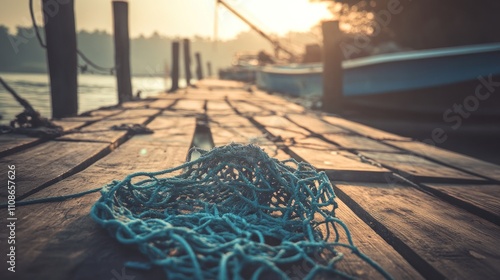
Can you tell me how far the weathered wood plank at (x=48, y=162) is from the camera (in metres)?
1.58

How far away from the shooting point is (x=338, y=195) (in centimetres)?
179

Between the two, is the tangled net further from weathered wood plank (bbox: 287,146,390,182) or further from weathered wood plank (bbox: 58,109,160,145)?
weathered wood plank (bbox: 58,109,160,145)

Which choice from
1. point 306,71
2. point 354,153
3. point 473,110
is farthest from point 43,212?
point 306,71

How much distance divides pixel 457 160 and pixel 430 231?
1966 millimetres

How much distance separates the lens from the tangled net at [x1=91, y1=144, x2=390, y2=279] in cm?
96

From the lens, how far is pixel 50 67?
14.1 feet

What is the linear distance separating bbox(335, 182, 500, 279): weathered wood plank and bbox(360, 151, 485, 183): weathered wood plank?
13.4 inches

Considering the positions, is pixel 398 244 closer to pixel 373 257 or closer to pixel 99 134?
pixel 373 257

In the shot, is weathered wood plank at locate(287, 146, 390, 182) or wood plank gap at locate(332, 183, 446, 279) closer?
wood plank gap at locate(332, 183, 446, 279)

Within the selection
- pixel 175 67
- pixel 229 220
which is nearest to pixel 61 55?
pixel 229 220

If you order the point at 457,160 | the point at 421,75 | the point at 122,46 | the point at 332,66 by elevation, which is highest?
the point at 122,46

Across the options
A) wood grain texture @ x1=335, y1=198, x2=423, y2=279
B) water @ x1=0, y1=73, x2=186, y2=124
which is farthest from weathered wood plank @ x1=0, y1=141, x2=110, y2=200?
water @ x1=0, y1=73, x2=186, y2=124

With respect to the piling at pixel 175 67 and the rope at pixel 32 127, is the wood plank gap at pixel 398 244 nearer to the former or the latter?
the rope at pixel 32 127

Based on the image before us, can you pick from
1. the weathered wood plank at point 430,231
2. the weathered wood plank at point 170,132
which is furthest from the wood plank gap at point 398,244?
the weathered wood plank at point 170,132
